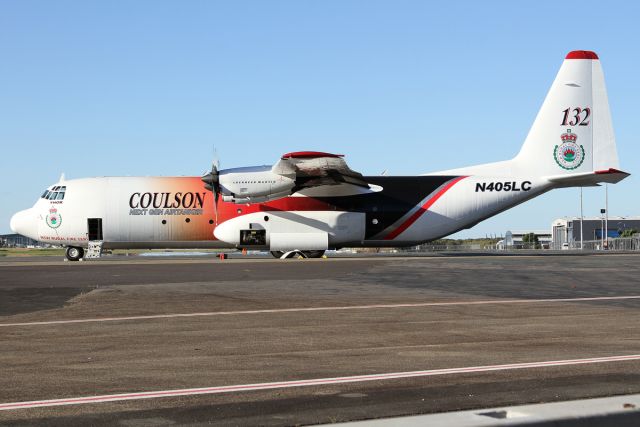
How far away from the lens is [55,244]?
4519cm

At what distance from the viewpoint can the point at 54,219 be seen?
44.6 m

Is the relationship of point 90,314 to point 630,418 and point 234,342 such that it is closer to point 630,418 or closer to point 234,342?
point 234,342

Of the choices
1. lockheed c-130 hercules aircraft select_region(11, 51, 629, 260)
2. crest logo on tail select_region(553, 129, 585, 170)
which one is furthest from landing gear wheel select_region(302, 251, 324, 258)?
crest logo on tail select_region(553, 129, 585, 170)

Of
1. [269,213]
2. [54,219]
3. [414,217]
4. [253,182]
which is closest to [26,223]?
[54,219]

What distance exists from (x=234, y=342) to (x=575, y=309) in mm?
8341

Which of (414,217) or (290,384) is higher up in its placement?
(414,217)

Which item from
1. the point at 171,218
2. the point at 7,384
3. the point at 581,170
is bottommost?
the point at 7,384

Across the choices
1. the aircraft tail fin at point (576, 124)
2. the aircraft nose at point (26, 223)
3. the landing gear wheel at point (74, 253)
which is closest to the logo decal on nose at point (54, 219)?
the aircraft nose at point (26, 223)

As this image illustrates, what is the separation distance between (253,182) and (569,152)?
2077cm

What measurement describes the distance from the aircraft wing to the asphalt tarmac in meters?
18.5

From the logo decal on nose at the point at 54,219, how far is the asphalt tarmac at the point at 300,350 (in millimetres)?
24097

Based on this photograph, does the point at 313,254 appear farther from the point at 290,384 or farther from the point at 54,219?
the point at 290,384

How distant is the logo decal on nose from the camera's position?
146 ft

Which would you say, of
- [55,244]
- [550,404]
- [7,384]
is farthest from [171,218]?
[550,404]
